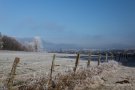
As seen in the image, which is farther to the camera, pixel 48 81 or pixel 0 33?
pixel 0 33

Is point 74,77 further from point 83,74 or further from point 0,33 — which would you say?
point 0,33

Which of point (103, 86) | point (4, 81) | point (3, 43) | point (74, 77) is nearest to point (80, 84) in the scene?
point (74, 77)

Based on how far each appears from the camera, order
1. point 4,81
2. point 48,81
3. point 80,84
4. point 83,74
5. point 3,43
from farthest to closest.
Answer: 1. point 3,43
2. point 83,74
3. point 80,84
4. point 48,81
5. point 4,81

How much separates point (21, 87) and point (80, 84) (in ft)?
16.8

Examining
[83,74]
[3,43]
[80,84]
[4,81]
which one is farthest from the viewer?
[3,43]

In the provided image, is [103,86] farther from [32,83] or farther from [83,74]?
[32,83]

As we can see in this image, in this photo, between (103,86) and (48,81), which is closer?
(48,81)

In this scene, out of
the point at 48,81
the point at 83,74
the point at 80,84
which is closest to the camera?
the point at 48,81

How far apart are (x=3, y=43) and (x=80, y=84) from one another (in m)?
95.6

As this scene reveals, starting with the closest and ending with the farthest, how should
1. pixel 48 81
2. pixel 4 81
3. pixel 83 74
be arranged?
pixel 4 81 → pixel 48 81 → pixel 83 74

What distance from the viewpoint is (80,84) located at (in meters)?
20.6

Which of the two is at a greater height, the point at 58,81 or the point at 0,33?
the point at 0,33

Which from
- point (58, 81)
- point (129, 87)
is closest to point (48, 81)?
point (58, 81)

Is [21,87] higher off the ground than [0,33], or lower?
lower
